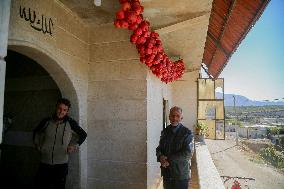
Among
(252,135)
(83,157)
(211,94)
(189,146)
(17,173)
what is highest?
(211,94)

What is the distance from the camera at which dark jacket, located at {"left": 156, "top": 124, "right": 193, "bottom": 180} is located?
3.35 metres

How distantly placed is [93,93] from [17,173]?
2.25m

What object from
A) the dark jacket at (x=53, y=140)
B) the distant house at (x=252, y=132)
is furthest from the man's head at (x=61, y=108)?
the distant house at (x=252, y=132)

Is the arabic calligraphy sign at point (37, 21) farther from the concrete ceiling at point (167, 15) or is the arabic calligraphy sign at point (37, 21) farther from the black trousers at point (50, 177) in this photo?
the black trousers at point (50, 177)

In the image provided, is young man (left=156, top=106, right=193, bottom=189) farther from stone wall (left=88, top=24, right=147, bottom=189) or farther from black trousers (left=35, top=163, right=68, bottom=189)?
black trousers (left=35, top=163, right=68, bottom=189)

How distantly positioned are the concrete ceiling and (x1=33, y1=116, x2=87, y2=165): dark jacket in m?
1.76

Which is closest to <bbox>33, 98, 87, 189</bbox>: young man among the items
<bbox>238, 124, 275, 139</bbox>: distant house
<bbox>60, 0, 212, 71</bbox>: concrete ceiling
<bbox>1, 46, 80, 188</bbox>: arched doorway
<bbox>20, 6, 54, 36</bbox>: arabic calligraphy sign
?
<bbox>20, 6, 54, 36</bbox>: arabic calligraphy sign

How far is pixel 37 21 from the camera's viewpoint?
10.3ft

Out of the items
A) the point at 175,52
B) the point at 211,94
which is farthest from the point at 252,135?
the point at 175,52

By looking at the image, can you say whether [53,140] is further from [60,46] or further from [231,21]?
[231,21]

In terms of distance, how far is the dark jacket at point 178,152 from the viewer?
3.35 meters

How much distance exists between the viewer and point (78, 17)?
164 inches

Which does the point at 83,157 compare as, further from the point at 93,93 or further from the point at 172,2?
the point at 172,2

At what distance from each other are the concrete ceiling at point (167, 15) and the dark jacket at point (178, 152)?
1867 mm
